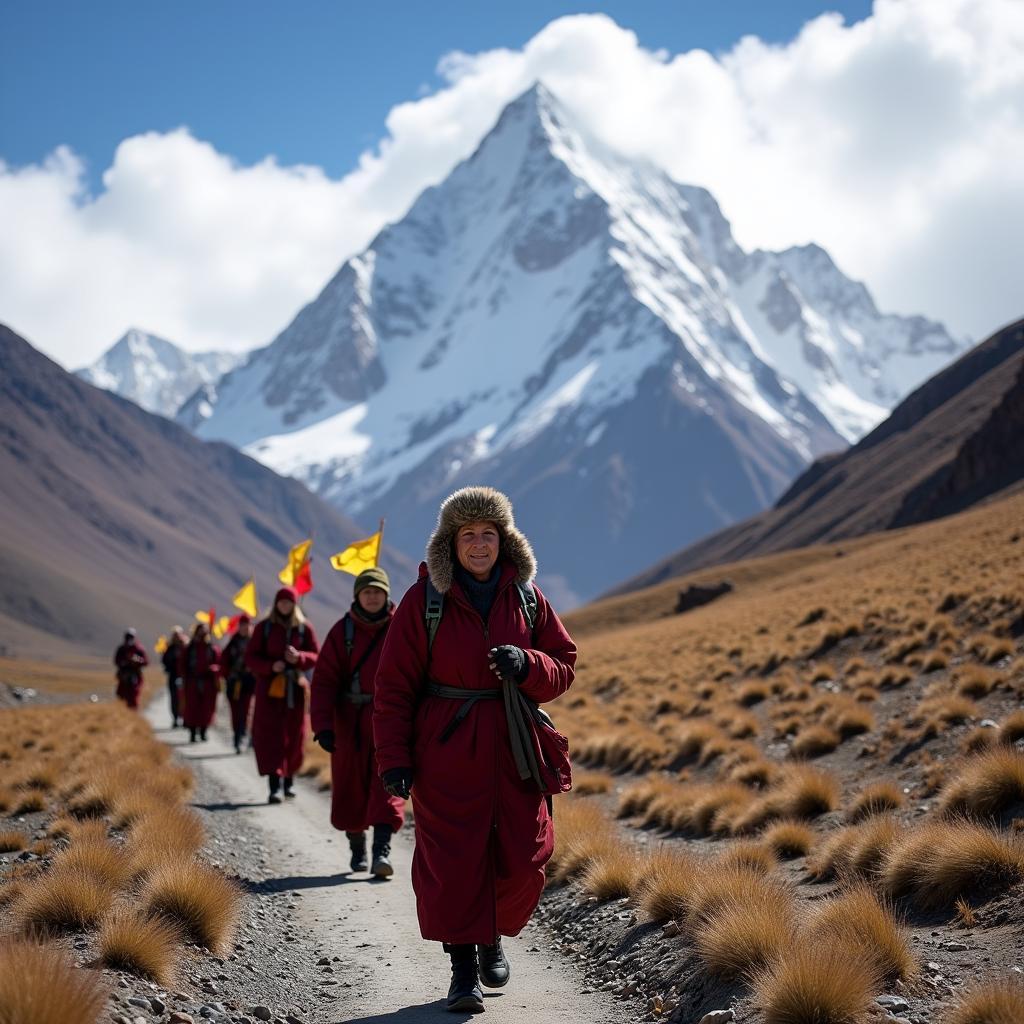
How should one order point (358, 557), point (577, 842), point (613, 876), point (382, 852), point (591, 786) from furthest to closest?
point (591, 786) → point (358, 557) → point (382, 852) → point (577, 842) → point (613, 876)

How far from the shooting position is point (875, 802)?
412 inches

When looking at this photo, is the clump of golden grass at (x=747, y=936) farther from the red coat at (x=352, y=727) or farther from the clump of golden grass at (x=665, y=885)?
the red coat at (x=352, y=727)

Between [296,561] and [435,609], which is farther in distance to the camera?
[296,561]

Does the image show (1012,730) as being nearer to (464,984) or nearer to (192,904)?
(464,984)

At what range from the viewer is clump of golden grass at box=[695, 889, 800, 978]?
6.00 m

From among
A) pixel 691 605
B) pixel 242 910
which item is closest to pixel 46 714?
pixel 242 910

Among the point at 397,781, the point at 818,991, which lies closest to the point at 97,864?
the point at 397,781

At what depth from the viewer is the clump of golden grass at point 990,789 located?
863 cm

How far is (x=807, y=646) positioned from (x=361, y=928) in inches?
613

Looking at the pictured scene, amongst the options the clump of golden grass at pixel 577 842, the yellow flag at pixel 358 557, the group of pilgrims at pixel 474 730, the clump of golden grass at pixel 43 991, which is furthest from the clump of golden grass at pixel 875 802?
the clump of golden grass at pixel 43 991

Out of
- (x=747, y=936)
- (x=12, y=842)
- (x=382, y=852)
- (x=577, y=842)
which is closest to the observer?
(x=747, y=936)

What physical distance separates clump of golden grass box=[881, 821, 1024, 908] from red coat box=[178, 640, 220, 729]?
19.8 metres

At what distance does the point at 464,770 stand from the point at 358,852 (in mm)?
4787

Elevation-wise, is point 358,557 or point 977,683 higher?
point 358,557
